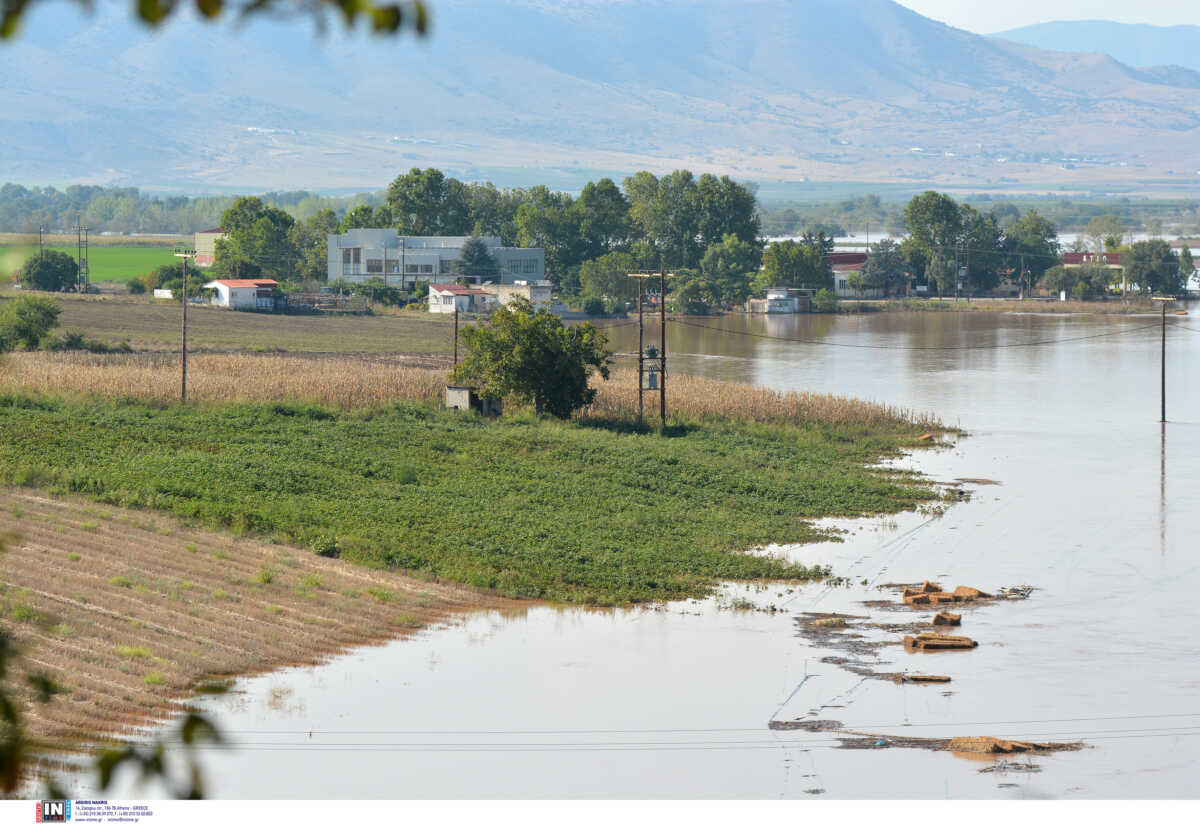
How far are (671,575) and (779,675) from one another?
5145 mm

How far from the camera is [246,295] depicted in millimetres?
95875

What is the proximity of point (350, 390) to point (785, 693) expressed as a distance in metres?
26.5

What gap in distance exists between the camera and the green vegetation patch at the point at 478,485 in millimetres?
25109

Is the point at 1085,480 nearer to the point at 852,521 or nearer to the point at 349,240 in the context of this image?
the point at 852,521

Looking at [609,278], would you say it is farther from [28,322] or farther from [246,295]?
[28,322]

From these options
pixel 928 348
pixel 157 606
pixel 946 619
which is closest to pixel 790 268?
pixel 928 348

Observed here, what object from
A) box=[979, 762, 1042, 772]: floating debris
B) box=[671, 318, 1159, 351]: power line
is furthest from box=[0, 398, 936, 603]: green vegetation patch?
box=[671, 318, 1159, 351]: power line

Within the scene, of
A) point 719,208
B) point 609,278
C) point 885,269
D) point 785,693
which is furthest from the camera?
point 719,208

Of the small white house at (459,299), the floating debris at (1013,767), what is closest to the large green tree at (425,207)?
the small white house at (459,299)

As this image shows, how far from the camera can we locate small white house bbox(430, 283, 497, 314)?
9838 centimetres

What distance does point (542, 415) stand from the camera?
134ft

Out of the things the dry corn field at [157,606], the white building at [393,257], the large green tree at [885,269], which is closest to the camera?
the dry corn field at [157,606]

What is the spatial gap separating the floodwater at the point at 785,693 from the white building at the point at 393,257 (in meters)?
80.5

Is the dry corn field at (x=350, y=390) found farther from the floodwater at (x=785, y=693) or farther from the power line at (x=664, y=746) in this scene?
the power line at (x=664, y=746)
